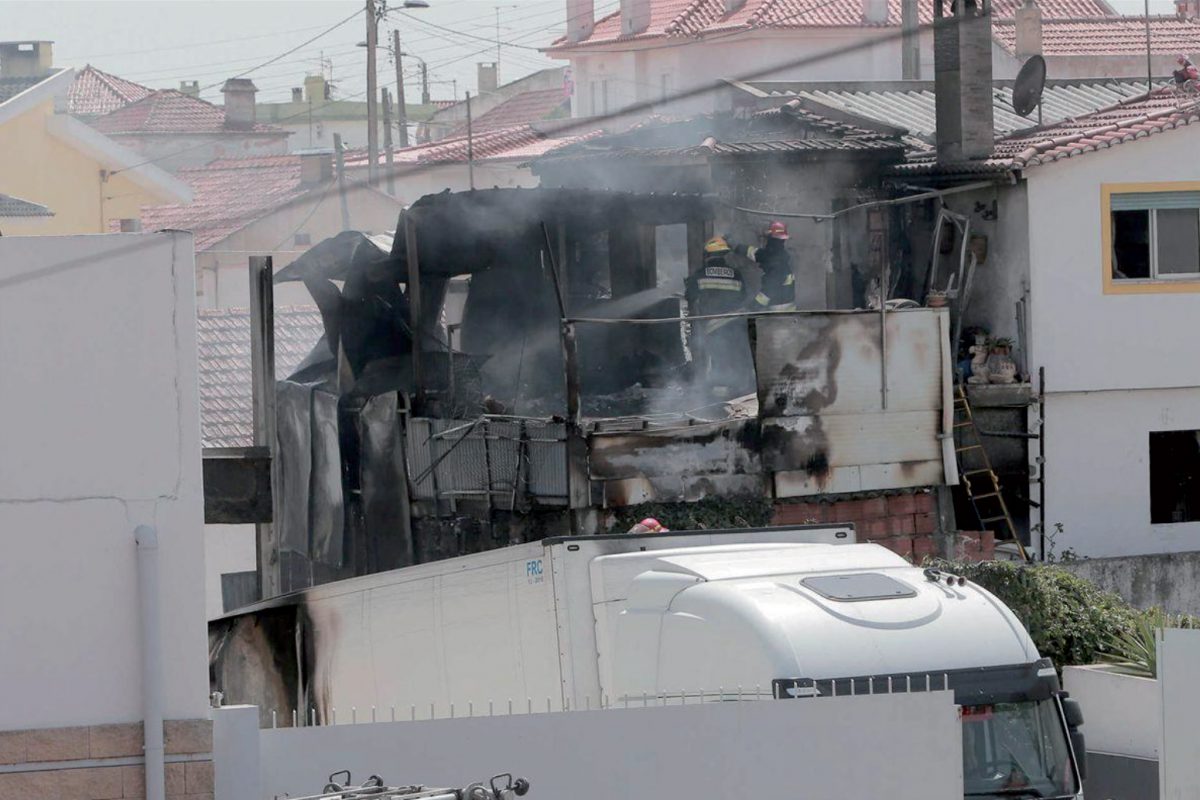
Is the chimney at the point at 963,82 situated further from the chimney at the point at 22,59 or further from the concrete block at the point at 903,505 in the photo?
the chimney at the point at 22,59

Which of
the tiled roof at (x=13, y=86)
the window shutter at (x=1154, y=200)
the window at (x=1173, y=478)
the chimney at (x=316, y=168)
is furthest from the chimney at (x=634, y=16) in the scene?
the window at (x=1173, y=478)

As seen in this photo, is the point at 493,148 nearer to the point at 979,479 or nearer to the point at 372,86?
the point at 372,86

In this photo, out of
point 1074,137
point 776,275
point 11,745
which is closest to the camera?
point 11,745

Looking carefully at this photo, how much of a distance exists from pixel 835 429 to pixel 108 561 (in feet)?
37.7

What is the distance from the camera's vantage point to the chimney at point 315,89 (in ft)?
260

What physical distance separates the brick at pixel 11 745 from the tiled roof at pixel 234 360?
57.2 ft

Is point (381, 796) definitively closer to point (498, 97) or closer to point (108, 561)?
point (108, 561)

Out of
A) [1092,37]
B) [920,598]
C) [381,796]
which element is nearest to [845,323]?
[920,598]

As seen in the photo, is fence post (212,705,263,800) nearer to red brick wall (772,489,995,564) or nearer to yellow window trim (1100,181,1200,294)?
red brick wall (772,489,995,564)

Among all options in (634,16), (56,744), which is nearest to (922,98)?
(56,744)

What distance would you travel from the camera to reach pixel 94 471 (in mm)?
6738

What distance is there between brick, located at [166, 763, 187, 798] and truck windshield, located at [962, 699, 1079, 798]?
3.86 m

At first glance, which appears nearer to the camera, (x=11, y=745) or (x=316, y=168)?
(x=11, y=745)

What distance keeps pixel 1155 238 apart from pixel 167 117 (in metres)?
38.6
